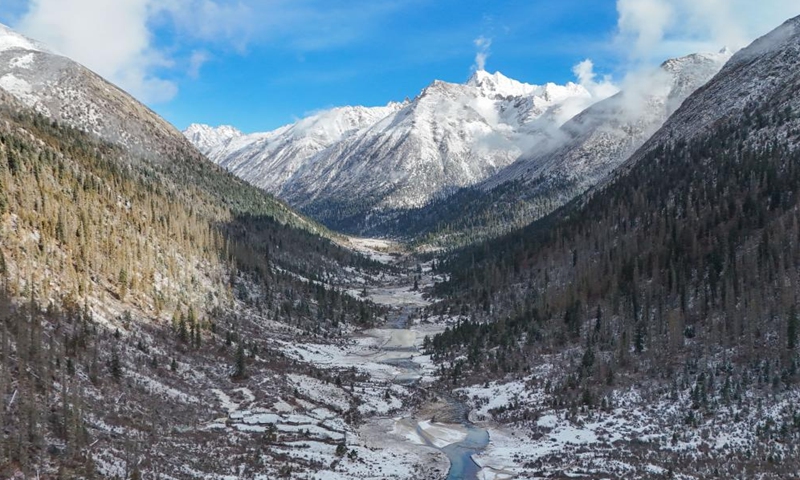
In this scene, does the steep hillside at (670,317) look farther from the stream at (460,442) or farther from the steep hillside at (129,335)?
the steep hillside at (129,335)

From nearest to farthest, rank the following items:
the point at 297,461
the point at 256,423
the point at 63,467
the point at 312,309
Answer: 1. the point at 63,467
2. the point at 297,461
3. the point at 256,423
4. the point at 312,309

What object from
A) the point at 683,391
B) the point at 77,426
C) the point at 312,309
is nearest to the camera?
the point at 77,426

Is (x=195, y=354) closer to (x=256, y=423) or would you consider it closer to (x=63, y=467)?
(x=256, y=423)

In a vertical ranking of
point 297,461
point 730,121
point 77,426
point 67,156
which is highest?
point 730,121

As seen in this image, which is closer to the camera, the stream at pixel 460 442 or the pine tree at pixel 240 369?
the stream at pixel 460 442

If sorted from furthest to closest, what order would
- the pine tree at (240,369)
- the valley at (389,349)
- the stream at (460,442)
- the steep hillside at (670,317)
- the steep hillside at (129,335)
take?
the pine tree at (240,369)
the steep hillside at (670,317)
the stream at (460,442)
the valley at (389,349)
the steep hillside at (129,335)

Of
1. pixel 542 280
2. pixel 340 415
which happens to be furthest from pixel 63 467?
pixel 542 280

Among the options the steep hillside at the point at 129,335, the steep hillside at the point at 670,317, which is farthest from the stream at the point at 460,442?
the steep hillside at the point at 129,335

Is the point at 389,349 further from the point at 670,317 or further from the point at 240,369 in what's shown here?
the point at 670,317
